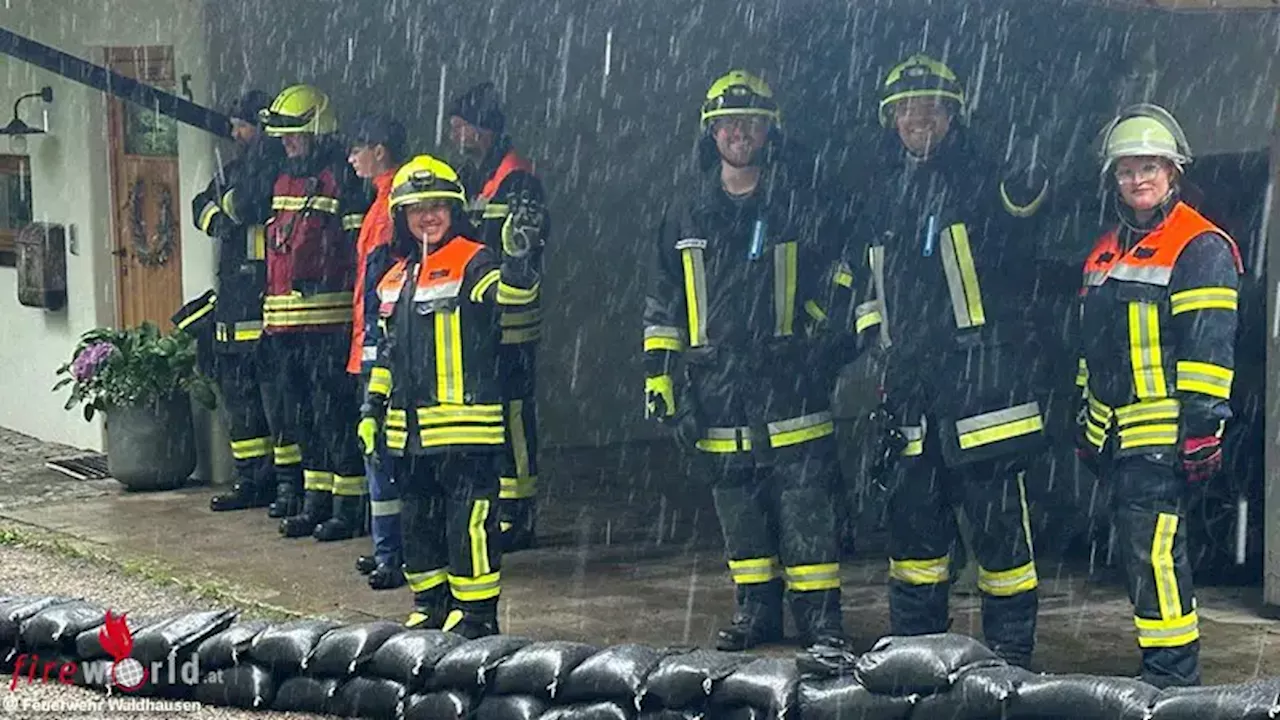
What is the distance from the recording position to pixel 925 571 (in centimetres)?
719

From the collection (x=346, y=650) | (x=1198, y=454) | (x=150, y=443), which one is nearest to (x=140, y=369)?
(x=150, y=443)

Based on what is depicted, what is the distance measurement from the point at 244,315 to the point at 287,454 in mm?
750

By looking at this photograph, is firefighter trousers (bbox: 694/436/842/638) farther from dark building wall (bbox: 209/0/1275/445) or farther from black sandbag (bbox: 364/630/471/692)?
dark building wall (bbox: 209/0/1275/445)

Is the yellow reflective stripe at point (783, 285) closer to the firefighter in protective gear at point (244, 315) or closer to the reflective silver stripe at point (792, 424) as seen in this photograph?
the reflective silver stripe at point (792, 424)

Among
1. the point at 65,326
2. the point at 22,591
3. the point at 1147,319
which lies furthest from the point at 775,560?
the point at 65,326

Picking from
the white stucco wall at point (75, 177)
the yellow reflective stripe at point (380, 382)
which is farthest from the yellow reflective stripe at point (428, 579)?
the white stucco wall at point (75, 177)

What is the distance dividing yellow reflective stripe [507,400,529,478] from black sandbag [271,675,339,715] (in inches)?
104

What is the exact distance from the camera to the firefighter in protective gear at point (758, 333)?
754 centimetres

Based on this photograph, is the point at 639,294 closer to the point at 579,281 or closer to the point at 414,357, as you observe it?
the point at 579,281

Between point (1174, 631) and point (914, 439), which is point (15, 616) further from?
point (1174, 631)

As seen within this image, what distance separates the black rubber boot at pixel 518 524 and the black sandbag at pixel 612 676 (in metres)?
3.15

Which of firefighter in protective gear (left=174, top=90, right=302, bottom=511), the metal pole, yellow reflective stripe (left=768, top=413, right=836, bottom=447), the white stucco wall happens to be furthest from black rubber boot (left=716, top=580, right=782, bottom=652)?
the white stucco wall

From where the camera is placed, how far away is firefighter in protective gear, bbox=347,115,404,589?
8820mm

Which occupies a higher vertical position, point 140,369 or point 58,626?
point 140,369
